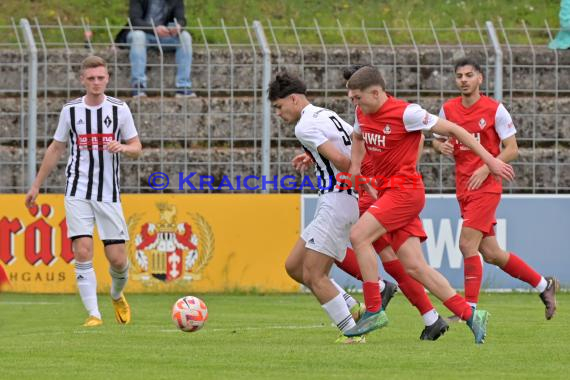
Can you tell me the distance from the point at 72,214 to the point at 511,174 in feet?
13.4

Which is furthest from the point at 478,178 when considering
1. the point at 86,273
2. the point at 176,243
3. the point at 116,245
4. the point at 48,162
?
the point at 176,243

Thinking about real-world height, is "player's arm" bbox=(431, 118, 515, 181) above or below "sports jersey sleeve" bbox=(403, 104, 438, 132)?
below

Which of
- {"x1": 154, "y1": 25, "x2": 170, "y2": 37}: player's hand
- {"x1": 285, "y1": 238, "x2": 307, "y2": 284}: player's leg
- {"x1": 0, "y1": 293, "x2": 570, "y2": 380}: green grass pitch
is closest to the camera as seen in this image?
{"x1": 0, "y1": 293, "x2": 570, "y2": 380}: green grass pitch

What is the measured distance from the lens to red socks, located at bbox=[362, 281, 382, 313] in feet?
29.7

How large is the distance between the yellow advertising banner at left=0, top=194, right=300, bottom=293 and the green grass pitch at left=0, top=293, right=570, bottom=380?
2209 millimetres

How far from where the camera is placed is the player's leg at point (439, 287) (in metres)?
8.96

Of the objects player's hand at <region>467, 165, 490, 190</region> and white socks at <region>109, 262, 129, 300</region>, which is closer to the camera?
player's hand at <region>467, 165, 490, 190</region>

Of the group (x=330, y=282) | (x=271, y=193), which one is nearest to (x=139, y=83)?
(x=271, y=193)

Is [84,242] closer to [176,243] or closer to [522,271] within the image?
[522,271]

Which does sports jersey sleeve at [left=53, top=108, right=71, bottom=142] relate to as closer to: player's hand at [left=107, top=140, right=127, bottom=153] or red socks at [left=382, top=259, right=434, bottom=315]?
player's hand at [left=107, top=140, right=127, bottom=153]

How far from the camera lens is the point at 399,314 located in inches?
487

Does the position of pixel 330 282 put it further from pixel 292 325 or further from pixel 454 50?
pixel 454 50

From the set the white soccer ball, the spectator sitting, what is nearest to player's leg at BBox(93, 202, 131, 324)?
the white soccer ball

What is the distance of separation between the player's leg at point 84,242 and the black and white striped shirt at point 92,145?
10cm
